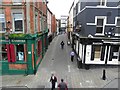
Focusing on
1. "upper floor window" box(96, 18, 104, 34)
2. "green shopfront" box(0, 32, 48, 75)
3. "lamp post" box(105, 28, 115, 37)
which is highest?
"upper floor window" box(96, 18, 104, 34)

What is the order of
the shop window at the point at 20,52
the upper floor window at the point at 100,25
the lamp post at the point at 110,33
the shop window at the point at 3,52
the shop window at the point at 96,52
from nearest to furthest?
the shop window at the point at 3,52 < the shop window at the point at 20,52 < the lamp post at the point at 110,33 < the upper floor window at the point at 100,25 < the shop window at the point at 96,52

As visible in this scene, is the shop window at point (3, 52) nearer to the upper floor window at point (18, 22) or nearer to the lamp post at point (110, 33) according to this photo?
the upper floor window at point (18, 22)

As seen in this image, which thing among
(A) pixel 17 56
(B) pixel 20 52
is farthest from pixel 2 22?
(A) pixel 17 56

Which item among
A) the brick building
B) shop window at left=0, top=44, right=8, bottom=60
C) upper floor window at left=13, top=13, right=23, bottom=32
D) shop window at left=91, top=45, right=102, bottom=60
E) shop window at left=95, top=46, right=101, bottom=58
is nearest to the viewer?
the brick building

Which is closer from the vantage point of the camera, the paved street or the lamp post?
the paved street

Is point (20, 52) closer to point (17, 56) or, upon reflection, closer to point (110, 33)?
point (17, 56)

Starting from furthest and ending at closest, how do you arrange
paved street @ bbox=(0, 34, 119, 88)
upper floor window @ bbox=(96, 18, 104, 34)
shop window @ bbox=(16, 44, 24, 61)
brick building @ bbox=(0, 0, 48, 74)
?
1. upper floor window @ bbox=(96, 18, 104, 34)
2. shop window @ bbox=(16, 44, 24, 61)
3. brick building @ bbox=(0, 0, 48, 74)
4. paved street @ bbox=(0, 34, 119, 88)

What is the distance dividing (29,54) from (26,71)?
172cm

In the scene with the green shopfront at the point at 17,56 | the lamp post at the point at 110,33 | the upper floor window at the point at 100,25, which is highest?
→ the upper floor window at the point at 100,25

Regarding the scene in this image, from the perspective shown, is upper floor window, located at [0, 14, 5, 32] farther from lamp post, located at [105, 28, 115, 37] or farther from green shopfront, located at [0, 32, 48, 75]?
lamp post, located at [105, 28, 115, 37]

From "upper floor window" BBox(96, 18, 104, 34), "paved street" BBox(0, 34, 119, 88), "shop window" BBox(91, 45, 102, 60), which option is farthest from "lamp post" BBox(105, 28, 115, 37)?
"paved street" BBox(0, 34, 119, 88)

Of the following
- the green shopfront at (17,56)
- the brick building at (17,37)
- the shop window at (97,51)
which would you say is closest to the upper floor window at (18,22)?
the brick building at (17,37)

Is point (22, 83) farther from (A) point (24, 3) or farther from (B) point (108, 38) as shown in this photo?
(B) point (108, 38)

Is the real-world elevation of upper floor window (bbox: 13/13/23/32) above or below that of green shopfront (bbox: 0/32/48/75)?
above
